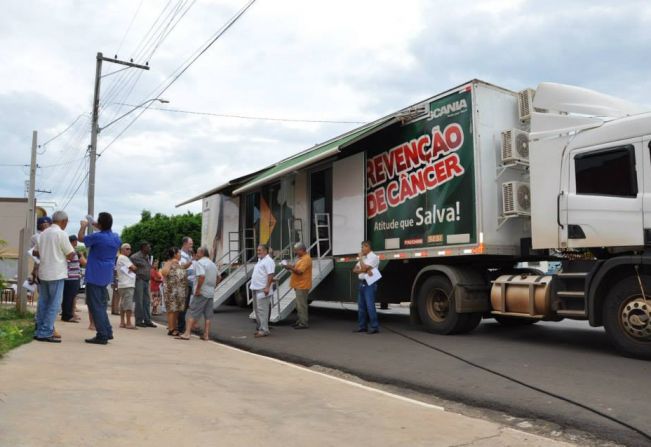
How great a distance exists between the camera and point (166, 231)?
52781 mm

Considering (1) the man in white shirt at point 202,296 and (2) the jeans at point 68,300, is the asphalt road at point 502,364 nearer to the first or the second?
(1) the man in white shirt at point 202,296

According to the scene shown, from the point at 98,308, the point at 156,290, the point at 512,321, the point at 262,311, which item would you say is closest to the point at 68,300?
the point at 98,308

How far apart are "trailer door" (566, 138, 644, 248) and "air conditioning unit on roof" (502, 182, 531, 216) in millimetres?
859

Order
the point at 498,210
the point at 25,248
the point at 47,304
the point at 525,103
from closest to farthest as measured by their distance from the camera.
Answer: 1. the point at 47,304
2. the point at 498,210
3. the point at 525,103
4. the point at 25,248

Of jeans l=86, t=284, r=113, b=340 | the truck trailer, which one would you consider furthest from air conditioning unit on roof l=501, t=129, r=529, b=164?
jeans l=86, t=284, r=113, b=340

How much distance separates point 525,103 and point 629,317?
12.9 feet

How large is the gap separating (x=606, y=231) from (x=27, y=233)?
9.17 m

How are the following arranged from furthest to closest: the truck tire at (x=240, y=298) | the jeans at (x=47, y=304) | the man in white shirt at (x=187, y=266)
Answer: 1. the truck tire at (x=240, y=298)
2. the man in white shirt at (x=187, y=266)
3. the jeans at (x=47, y=304)

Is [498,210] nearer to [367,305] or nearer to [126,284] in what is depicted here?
[367,305]

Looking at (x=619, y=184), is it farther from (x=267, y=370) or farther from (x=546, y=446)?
(x=267, y=370)

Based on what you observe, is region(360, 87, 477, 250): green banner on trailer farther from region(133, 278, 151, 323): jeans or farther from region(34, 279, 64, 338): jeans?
region(34, 279, 64, 338): jeans

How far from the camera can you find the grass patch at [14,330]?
239 inches

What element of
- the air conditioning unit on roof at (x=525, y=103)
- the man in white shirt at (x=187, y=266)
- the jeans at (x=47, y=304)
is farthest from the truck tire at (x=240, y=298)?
the air conditioning unit on roof at (x=525, y=103)

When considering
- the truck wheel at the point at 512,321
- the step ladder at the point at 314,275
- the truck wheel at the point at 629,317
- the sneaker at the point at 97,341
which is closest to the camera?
the truck wheel at the point at 629,317
